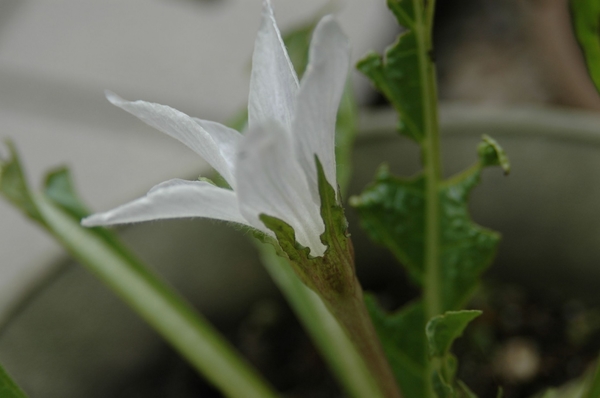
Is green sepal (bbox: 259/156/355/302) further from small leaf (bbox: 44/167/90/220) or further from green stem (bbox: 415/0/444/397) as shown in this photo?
small leaf (bbox: 44/167/90/220)

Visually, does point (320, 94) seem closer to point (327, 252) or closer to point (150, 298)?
point (327, 252)

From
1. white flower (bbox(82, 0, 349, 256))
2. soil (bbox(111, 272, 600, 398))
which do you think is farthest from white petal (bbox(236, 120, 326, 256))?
soil (bbox(111, 272, 600, 398))

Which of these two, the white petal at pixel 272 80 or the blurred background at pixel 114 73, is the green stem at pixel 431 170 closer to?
the white petal at pixel 272 80

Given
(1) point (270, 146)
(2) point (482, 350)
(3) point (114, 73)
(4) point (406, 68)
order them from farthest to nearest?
(3) point (114, 73) → (2) point (482, 350) → (4) point (406, 68) → (1) point (270, 146)

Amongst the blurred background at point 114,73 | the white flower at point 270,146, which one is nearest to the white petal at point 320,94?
the white flower at point 270,146

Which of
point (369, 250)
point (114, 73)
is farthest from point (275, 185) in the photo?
point (114, 73)

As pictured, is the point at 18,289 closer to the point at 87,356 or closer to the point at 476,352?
the point at 87,356

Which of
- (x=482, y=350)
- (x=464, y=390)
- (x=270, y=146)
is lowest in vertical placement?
(x=482, y=350)
